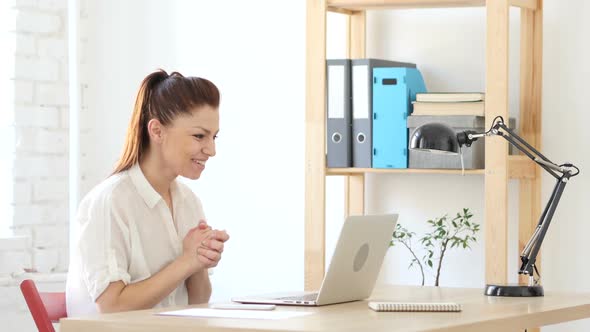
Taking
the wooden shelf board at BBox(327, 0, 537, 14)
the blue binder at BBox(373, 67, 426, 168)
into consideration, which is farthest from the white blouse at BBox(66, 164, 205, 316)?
the wooden shelf board at BBox(327, 0, 537, 14)

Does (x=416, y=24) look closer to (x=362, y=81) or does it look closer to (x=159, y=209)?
(x=362, y=81)

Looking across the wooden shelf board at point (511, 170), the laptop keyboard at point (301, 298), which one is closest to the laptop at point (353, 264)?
the laptop keyboard at point (301, 298)

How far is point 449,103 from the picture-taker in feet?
11.6

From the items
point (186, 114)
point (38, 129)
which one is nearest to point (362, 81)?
point (186, 114)

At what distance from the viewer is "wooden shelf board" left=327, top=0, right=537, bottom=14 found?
11.5 feet

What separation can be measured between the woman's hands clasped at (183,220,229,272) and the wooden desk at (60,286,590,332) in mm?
275

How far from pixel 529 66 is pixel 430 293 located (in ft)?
3.60

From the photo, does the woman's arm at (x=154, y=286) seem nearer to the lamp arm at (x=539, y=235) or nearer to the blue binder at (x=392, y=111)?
the lamp arm at (x=539, y=235)

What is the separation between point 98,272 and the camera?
263cm

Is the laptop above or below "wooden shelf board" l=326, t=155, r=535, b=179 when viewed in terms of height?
below

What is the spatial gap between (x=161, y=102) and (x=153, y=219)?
1.03ft

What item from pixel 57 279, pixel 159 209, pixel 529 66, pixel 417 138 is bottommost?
pixel 57 279

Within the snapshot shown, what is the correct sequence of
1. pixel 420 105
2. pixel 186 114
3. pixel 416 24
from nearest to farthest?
pixel 186 114 → pixel 420 105 → pixel 416 24

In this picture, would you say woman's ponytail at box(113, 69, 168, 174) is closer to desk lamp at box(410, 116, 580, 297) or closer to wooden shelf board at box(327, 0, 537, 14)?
desk lamp at box(410, 116, 580, 297)
